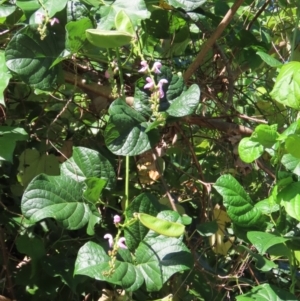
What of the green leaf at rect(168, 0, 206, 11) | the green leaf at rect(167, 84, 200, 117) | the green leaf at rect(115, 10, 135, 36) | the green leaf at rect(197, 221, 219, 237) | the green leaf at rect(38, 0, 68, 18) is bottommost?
the green leaf at rect(197, 221, 219, 237)

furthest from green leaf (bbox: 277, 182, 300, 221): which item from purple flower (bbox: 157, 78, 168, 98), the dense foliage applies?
purple flower (bbox: 157, 78, 168, 98)

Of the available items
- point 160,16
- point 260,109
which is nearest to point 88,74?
point 160,16

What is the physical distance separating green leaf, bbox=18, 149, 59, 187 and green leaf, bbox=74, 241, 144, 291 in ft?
1.07

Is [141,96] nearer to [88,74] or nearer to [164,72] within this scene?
[164,72]

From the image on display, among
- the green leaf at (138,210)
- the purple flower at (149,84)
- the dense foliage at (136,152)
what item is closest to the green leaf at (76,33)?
the dense foliage at (136,152)

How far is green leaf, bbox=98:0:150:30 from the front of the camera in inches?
35.0

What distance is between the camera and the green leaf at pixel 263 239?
781 millimetres

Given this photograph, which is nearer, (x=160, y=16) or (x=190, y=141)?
(x=160, y=16)

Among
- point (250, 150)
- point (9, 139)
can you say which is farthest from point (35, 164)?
point (250, 150)

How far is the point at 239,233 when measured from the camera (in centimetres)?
88

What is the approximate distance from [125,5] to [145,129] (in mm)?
191

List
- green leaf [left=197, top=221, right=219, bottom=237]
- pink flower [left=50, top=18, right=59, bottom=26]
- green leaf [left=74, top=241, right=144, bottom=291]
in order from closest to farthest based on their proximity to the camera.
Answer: green leaf [left=74, top=241, right=144, bottom=291] → pink flower [left=50, top=18, right=59, bottom=26] → green leaf [left=197, top=221, right=219, bottom=237]

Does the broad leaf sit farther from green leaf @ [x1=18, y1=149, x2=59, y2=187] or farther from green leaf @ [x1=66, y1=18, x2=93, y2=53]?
green leaf @ [x1=18, y1=149, x2=59, y2=187]

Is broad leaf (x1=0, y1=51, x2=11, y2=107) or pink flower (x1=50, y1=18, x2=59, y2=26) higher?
pink flower (x1=50, y1=18, x2=59, y2=26)
